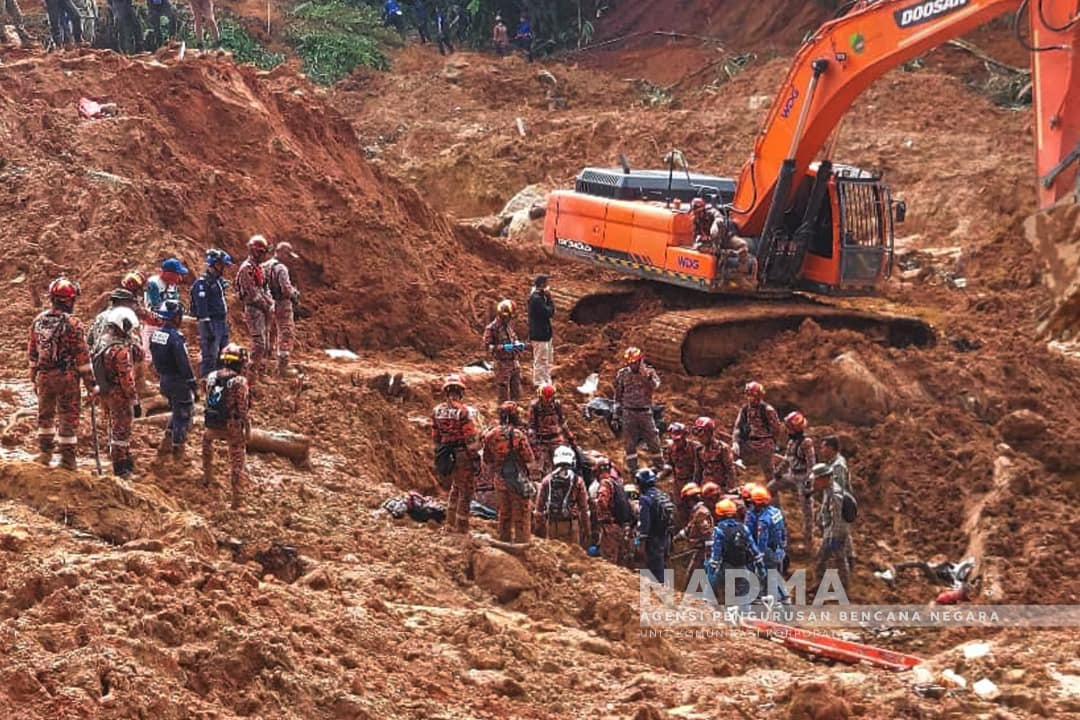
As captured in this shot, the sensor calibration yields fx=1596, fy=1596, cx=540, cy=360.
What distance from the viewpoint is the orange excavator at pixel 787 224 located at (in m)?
17.4

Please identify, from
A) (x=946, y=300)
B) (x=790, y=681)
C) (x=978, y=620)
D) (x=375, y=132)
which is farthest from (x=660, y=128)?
(x=790, y=681)

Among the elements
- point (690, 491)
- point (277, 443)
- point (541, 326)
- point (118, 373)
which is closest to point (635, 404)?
point (541, 326)

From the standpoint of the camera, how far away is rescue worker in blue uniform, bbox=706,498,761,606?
39.8ft

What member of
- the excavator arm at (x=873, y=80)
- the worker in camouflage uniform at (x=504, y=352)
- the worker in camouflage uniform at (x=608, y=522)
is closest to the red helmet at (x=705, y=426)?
the worker in camouflage uniform at (x=608, y=522)

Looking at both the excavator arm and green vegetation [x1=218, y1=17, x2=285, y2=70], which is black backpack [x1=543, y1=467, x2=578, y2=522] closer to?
the excavator arm

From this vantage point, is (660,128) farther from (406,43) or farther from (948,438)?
(948,438)

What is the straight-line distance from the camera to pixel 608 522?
12906mm

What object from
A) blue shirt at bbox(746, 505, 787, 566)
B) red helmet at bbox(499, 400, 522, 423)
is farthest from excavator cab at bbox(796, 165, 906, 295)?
red helmet at bbox(499, 400, 522, 423)

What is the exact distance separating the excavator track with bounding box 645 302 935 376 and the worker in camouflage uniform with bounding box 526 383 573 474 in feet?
13.6

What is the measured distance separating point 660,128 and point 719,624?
780 inches

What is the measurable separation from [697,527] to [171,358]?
14.4ft

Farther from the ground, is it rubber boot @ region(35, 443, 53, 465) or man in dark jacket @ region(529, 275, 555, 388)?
man in dark jacket @ region(529, 275, 555, 388)

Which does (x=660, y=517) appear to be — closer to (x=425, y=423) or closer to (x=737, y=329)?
(x=425, y=423)

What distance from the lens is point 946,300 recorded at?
22.2 m
